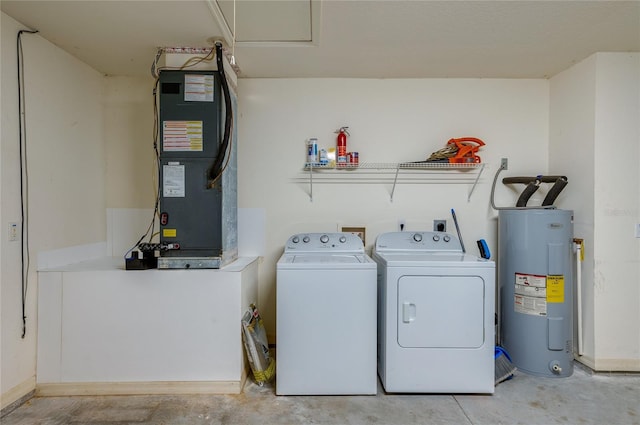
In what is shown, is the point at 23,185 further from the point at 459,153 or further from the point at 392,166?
the point at 459,153

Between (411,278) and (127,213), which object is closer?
Result: (411,278)

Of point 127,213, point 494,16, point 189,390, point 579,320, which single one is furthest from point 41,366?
point 579,320

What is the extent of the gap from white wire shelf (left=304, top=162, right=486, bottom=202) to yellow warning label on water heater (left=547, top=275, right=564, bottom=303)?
90 cm

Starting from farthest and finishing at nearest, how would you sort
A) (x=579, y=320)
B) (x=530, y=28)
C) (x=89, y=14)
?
(x=579, y=320) < (x=530, y=28) < (x=89, y=14)

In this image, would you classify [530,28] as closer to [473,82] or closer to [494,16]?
[494,16]

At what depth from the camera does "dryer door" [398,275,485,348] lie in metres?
2.11

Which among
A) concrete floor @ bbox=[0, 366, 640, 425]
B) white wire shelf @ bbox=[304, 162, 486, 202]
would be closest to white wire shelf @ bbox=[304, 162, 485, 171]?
white wire shelf @ bbox=[304, 162, 486, 202]

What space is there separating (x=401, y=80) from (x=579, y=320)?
241 centimetres

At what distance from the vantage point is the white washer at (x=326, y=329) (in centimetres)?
211

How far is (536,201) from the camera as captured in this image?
289 cm

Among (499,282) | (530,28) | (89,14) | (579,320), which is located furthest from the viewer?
(499,282)

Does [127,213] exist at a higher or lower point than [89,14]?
lower

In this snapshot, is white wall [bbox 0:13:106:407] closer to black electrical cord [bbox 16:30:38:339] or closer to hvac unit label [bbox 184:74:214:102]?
black electrical cord [bbox 16:30:38:339]

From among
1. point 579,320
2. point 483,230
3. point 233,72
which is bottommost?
point 579,320
